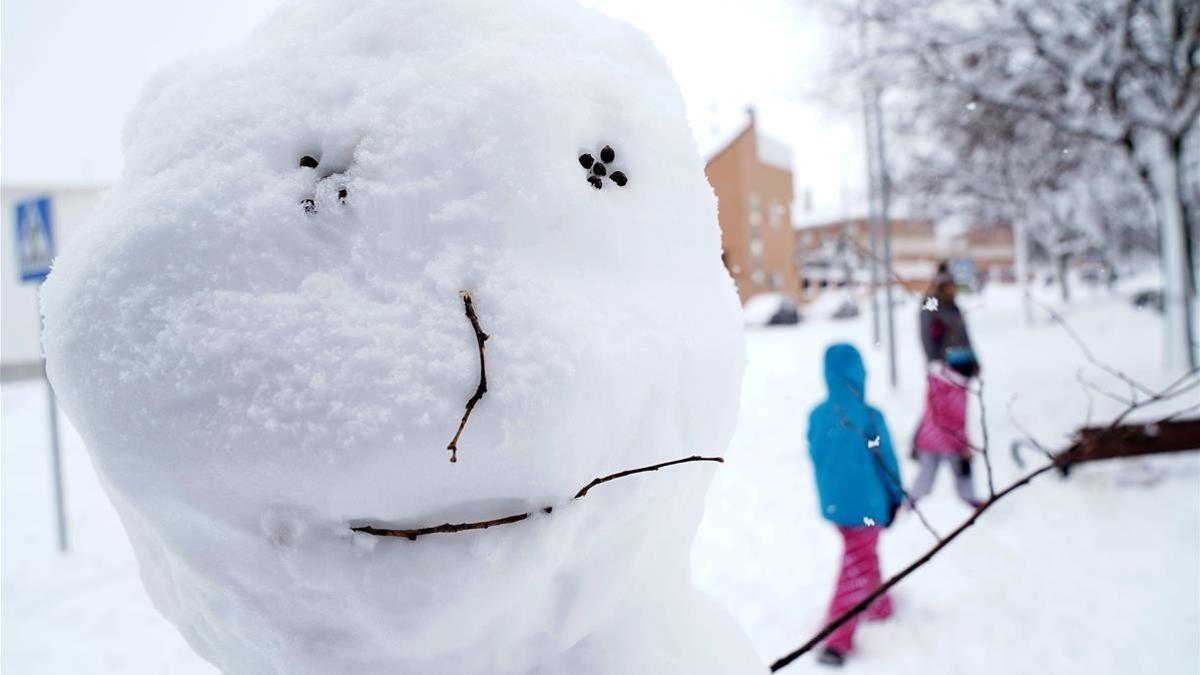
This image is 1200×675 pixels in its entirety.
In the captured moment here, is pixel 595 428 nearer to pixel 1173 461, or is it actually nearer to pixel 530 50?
pixel 530 50

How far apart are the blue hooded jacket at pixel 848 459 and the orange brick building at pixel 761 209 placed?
224cm

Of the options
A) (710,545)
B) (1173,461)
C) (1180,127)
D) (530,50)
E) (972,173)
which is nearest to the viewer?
(530,50)

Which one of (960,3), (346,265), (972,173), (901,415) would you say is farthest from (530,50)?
(972,173)

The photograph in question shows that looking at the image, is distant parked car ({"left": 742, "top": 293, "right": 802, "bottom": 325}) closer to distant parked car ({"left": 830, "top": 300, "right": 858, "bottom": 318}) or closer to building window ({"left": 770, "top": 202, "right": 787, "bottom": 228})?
distant parked car ({"left": 830, "top": 300, "right": 858, "bottom": 318})

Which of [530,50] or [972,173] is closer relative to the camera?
[530,50]

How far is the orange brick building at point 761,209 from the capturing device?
A: 953 cm

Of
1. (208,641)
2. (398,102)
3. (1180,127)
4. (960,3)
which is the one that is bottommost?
(208,641)

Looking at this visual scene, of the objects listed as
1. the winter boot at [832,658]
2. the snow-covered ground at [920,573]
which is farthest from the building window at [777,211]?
the winter boot at [832,658]

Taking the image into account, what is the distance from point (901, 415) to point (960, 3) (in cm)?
496

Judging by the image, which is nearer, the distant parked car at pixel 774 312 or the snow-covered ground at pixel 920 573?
the snow-covered ground at pixel 920 573

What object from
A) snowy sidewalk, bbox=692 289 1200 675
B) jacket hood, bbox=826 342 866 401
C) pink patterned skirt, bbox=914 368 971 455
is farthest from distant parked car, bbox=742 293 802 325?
jacket hood, bbox=826 342 866 401

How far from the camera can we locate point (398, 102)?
0.97 meters

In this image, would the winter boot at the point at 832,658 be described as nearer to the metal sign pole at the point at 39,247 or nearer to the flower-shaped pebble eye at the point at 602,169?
the flower-shaped pebble eye at the point at 602,169

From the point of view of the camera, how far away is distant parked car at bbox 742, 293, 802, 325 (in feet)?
59.7
